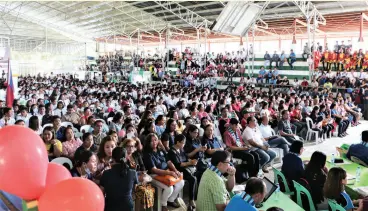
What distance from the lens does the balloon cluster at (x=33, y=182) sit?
1879mm

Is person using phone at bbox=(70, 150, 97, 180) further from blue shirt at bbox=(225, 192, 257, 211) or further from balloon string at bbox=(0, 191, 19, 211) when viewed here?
blue shirt at bbox=(225, 192, 257, 211)

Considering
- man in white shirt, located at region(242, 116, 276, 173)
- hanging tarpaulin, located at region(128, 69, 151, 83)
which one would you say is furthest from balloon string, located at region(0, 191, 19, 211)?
hanging tarpaulin, located at region(128, 69, 151, 83)

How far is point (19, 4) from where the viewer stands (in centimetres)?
2194

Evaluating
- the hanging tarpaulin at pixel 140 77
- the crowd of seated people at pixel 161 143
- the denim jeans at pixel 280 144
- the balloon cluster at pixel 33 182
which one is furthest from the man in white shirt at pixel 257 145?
the hanging tarpaulin at pixel 140 77

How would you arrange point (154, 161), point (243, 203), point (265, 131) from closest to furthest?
point (243, 203) → point (154, 161) → point (265, 131)

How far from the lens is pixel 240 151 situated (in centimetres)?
560

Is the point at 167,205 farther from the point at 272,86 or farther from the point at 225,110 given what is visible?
the point at 272,86

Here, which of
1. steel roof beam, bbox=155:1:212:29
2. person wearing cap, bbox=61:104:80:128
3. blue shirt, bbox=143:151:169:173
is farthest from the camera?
steel roof beam, bbox=155:1:212:29

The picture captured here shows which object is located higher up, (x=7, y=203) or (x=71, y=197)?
(x=71, y=197)

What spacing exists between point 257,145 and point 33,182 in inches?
174

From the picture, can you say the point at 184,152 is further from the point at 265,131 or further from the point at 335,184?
the point at 265,131

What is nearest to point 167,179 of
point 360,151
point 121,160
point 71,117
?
point 121,160

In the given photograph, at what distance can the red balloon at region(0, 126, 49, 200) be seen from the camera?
1.90 m

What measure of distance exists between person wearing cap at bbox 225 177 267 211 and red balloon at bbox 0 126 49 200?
139cm
